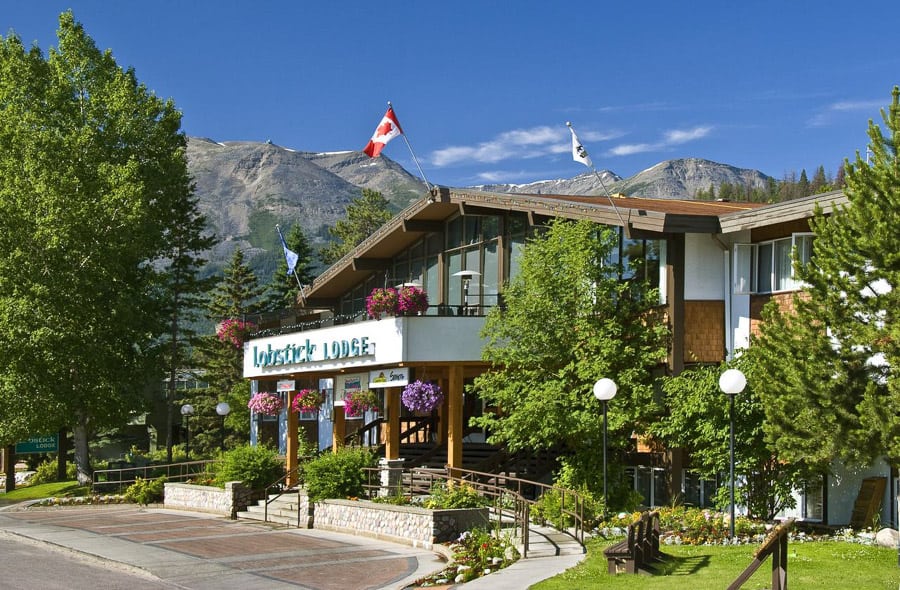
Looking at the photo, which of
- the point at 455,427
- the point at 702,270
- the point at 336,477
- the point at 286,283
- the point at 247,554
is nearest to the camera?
the point at 247,554

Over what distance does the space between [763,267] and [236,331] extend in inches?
794

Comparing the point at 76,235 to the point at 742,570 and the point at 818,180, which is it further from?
the point at 818,180

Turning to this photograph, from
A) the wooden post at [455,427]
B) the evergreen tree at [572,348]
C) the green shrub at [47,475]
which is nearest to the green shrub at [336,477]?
the wooden post at [455,427]

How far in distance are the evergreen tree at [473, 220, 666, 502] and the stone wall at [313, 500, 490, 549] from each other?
10.7 feet

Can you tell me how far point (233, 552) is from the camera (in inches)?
846

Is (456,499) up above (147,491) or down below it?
above

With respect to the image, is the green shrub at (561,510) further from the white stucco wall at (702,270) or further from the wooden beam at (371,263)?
the wooden beam at (371,263)

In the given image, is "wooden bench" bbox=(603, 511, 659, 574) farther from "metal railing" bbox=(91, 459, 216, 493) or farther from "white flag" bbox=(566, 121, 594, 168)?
"metal railing" bbox=(91, 459, 216, 493)

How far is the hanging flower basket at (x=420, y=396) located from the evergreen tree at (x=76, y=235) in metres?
14.9

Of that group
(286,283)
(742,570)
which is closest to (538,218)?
(742,570)

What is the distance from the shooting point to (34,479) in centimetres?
4531

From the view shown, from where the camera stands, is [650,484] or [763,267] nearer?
[763,267]

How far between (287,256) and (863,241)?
24.6 m

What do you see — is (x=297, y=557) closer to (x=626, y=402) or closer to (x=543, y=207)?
(x=626, y=402)
